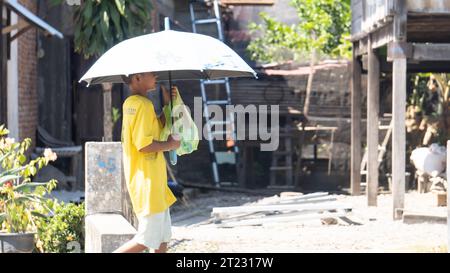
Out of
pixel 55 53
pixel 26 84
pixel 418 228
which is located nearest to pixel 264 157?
pixel 55 53

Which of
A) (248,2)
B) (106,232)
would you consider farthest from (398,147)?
(248,2)

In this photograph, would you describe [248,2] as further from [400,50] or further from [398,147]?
[398,147]

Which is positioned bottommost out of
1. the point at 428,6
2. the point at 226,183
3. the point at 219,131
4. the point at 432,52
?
the point at 226,183

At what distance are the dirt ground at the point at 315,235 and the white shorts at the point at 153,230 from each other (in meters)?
3.05

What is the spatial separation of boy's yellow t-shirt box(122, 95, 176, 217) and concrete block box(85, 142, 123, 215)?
1.49 meters

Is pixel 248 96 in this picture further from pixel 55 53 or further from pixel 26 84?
pixel 26 84

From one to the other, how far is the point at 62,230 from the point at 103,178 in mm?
632

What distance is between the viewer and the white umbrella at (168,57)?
6.85 meters

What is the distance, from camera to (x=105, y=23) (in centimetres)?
1358

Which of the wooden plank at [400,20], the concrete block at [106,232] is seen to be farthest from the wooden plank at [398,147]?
the concrete block at [106,232]

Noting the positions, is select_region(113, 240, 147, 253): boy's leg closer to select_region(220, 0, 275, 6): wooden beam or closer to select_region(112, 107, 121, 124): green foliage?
select_region(112, 107, 121, 124): green foliage

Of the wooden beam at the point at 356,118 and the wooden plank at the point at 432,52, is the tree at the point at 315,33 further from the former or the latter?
the wooden plank at the point at 432,52

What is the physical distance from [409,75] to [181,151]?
46.5 ft

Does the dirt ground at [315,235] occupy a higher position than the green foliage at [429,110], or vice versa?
the green foliage at [429,110]
